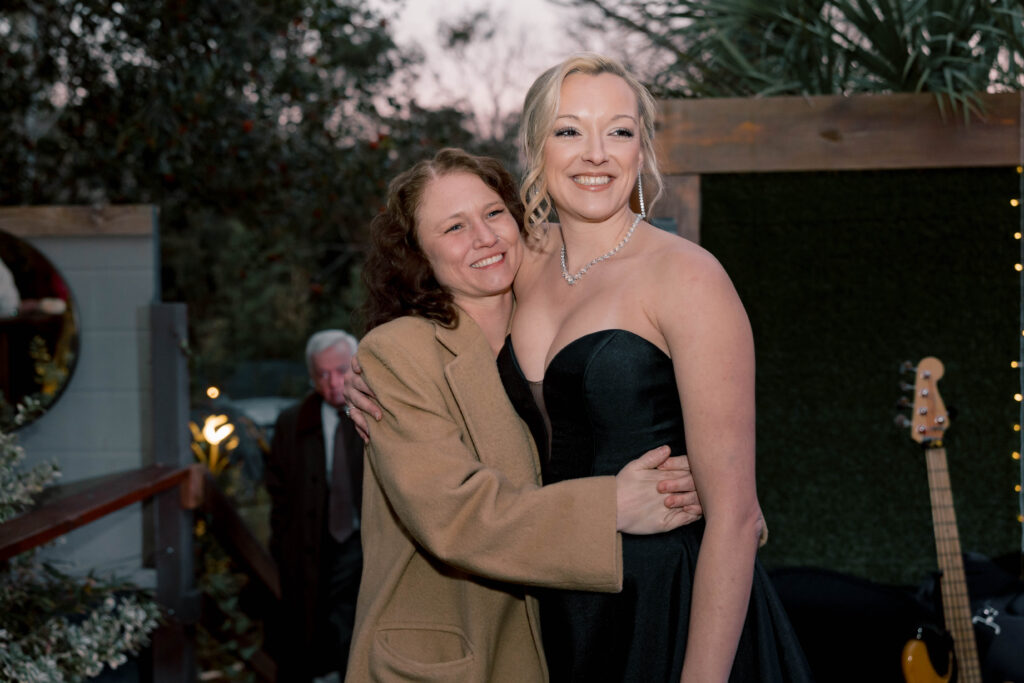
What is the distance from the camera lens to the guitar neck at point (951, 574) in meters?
3.21

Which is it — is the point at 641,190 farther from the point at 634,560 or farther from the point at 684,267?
the point at 634,560

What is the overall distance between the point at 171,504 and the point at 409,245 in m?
2.75

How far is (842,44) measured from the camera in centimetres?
379

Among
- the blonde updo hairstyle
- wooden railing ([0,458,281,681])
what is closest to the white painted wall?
wooden railing ([0,458,281,681])

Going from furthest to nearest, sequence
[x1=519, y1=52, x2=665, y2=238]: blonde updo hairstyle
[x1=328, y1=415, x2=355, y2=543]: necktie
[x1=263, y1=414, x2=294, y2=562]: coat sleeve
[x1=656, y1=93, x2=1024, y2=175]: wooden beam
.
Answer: [x1=263, y1=414, x2=294, y2=562]: coat sleeve → [x1=328, y1=415, x2=355, y2=543]: necktie → [x1=656, y1=93, x2=1024, y2=175]: wooden beam → [x1=519, y1=52, x2=665, y2=238]: blonde updo hairstyle

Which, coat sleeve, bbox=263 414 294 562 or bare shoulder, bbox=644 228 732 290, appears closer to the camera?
bare shoulder, bbox=644 228 732 290

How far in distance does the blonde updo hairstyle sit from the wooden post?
2.74m

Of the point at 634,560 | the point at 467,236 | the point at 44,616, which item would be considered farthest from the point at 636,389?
the point at 44,616

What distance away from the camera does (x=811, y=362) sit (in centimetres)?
362

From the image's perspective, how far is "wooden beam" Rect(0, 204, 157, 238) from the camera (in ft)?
13.8

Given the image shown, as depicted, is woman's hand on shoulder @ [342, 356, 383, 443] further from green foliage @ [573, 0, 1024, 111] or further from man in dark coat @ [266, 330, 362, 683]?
man in dark coat @ [266, 330, 362, 683]

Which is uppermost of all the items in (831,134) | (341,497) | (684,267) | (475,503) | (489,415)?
(831,134)

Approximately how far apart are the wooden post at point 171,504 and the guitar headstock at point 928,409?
2.88 m

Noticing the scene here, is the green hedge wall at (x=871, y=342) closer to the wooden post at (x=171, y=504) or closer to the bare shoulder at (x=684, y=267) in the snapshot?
the bare shoulder at (x=684, y=267)
